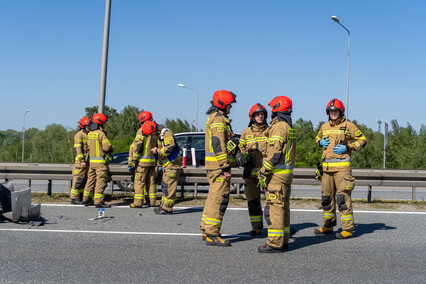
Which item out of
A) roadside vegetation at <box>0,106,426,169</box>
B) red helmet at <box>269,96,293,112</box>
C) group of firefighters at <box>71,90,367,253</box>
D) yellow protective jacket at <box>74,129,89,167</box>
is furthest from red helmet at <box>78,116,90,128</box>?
roadside vegetation at <box>0,106,426,169</box>

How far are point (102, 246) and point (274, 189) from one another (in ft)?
8.18

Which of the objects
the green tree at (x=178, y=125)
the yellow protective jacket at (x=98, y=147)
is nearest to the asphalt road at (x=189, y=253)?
the yellow protective jacket at (x=98, y=147)

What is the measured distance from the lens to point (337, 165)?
7.43 metres

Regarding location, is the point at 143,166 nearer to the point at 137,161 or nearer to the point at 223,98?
the point at 137,161

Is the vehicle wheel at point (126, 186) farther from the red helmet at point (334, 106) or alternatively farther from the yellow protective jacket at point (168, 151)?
the red helmet at point (334, 106)

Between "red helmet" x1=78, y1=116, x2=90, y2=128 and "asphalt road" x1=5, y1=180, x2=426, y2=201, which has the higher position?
"red helmet" x1=78, y1=116, x2=90, y2=128

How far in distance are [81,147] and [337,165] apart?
5812 mm

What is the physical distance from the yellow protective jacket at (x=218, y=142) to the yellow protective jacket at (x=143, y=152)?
131 inches

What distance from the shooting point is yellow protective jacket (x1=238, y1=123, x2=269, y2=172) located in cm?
705

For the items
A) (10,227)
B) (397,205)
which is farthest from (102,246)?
(397,205)

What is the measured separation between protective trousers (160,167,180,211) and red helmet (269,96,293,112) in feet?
11.2

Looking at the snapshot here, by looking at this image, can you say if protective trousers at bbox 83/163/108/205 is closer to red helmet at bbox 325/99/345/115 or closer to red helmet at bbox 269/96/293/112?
red helmet at bbox 269/96/293/112

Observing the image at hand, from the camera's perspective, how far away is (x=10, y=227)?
7566 millimetres

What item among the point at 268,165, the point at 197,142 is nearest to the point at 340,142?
the point at 268,165
